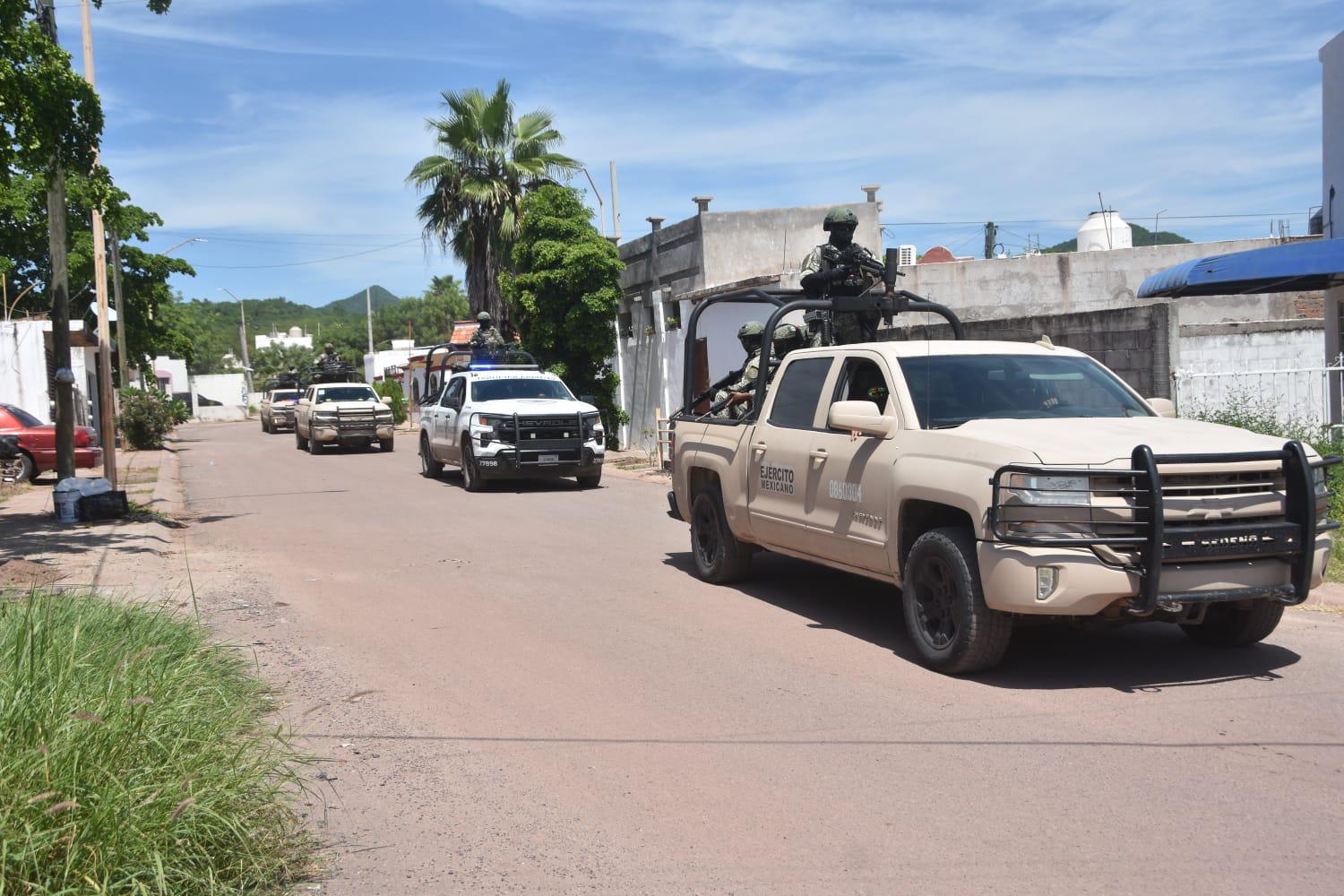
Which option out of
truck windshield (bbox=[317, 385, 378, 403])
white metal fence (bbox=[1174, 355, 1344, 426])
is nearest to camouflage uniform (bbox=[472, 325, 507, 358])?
truck windshield (bbox=[317, 385, 378, 403])

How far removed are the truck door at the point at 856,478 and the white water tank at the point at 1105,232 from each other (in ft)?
70.5

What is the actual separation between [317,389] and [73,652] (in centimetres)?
2716

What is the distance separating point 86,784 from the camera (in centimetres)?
370

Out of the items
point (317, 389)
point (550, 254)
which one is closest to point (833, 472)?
point (550, 254)

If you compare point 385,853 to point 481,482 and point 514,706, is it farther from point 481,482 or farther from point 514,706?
point 481,482

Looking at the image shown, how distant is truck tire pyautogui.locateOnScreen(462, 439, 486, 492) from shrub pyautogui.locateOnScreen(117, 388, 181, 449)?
18.7 m

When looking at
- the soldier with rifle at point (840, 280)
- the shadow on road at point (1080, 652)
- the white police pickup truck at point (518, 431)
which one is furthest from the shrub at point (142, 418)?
the shadow on road at point (1080, 652)

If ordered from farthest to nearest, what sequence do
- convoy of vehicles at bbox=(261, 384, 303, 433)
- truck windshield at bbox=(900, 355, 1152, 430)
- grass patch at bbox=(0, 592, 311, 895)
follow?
convoy of vehicles at bbox=(261, 384, 303, 433)
truck windshield at bbox=(900, 355, 1152, 430)
grass patch at bbox=(0, 592, 311, 895)

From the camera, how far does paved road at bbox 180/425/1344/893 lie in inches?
163

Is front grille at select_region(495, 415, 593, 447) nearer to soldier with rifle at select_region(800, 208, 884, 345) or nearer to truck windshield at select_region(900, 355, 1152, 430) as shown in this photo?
soldier with rifle at select_region(800, 208, 884, 345)

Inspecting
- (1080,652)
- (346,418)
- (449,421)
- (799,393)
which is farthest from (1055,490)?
(346,418)

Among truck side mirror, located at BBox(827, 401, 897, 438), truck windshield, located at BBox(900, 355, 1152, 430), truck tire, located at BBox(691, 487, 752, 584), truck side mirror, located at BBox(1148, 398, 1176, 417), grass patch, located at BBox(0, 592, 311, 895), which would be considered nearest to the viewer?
grass patch, located at BBox(0, 592, 311, 895)

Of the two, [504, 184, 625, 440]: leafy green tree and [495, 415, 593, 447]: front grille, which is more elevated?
[504, 184, 625, 440]: leafy green tree

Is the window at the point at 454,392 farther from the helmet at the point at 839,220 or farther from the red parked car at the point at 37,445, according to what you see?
the helmet at the point at 839,220
